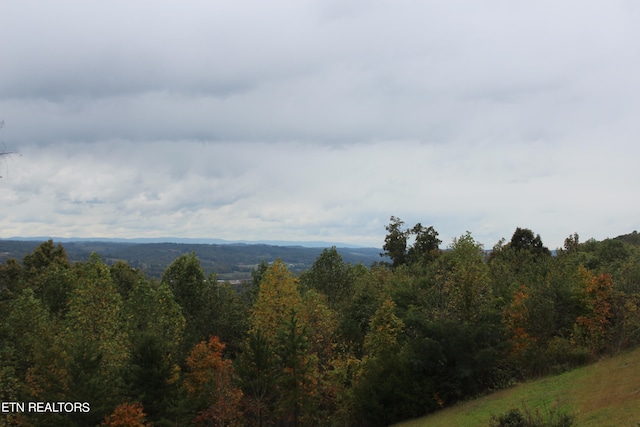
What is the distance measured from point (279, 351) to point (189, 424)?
25.9 ft

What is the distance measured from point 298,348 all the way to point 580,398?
60.9 feet

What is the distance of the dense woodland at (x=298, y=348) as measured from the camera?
1320 inches

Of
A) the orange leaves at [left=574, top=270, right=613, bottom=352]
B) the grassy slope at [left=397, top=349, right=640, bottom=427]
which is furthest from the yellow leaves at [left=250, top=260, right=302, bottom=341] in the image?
the orange leaves at [left=574, top=270, right=613, bottom=352]

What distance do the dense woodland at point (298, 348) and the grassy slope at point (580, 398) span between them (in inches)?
114

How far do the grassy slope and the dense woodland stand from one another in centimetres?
290

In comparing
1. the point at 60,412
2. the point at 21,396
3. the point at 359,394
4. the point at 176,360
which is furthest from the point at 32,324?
the point at 359,394

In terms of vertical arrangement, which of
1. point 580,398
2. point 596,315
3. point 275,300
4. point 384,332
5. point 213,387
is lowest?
point 213,387

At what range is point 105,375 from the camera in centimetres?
3434

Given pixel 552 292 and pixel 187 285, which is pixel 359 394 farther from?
pixel 187 285

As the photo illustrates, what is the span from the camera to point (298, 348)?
1446 inches

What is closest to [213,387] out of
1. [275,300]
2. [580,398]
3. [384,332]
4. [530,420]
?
[275,300]

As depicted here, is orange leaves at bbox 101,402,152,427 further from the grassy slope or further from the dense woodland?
the grassy slope

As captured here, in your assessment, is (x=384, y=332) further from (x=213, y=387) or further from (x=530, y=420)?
(x=530, y=420)

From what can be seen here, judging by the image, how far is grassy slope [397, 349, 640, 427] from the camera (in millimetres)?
24984
